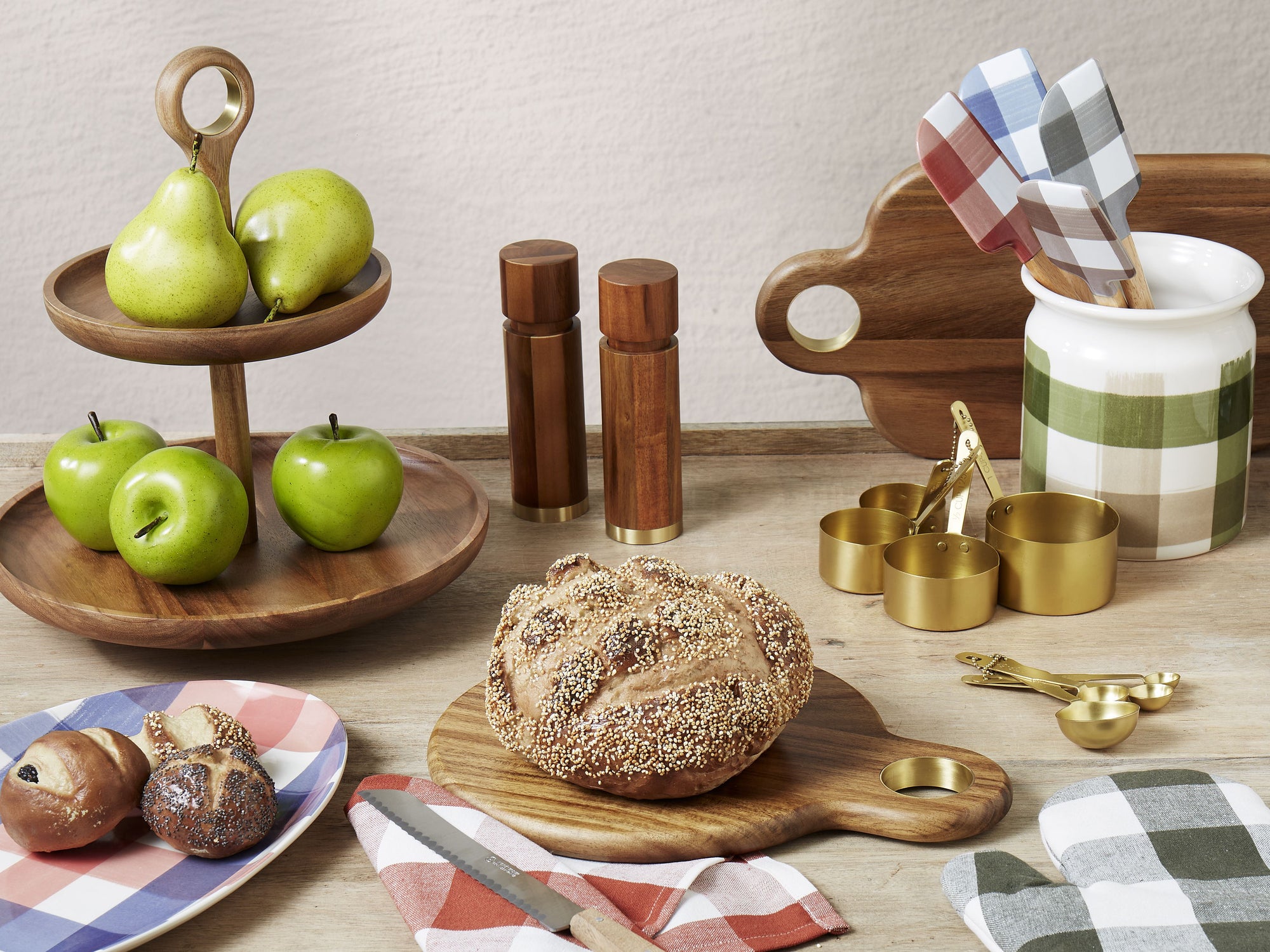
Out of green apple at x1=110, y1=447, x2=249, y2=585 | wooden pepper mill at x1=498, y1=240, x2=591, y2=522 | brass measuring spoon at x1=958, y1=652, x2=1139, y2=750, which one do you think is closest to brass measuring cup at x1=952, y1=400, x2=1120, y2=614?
brass measuring spoon at x1=958, y1=652, x2=1139, y2=750

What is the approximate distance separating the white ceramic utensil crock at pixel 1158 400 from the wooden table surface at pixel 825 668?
0.05m

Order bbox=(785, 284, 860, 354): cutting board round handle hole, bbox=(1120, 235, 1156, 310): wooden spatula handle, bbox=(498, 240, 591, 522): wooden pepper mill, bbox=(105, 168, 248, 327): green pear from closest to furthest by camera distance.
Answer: bbox=(105, 168, 248, 327): green pear < bbox=(1120, 235, 1156, 310): wooden spatula handle < bbox=(498, 240, 591, 522): wooden pepper mill < bbox=(785, 284, 860, 354): cutting board round handle hole

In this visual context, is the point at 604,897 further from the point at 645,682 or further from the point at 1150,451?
the point at 1150,451

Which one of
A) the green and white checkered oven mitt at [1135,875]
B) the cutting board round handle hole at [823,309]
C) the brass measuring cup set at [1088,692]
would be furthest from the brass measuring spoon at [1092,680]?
the cutting board round handle hole at [823,309]

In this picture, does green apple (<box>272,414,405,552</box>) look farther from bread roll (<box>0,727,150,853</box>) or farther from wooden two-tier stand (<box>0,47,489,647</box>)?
bread roll (<box>0,727,150,853</box>)

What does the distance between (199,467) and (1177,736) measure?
0.65m

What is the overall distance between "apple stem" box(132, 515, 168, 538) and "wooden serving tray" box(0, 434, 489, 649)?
0.05m

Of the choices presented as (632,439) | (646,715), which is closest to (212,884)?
(646,715)

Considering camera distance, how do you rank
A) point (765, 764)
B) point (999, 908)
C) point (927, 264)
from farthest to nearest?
point (927, 264) → point (765, 764) → point (999, 908)

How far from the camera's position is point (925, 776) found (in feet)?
2.42

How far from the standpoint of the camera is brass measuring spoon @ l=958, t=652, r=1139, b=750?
0.76 m

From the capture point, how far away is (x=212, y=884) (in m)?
0.66

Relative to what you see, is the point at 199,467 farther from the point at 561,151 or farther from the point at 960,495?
the point at 561,151

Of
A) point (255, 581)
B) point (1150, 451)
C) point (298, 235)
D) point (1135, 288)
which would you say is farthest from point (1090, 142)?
point (255, 581)
